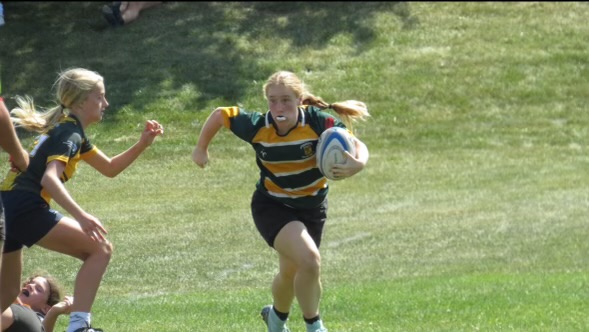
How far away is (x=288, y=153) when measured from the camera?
7.36 meters

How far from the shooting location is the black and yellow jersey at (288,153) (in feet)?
24.2

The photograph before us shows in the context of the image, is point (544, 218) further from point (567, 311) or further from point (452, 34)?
point (452, 34)

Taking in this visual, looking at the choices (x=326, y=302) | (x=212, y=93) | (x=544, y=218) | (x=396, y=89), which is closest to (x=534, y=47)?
(x=396, y=89)

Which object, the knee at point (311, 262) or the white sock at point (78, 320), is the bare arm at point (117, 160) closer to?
the white sock at point (78, 320)

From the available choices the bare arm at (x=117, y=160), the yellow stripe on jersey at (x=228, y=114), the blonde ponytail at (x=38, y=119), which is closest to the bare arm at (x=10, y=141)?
the blonde ponytail at (x=38, y=119)

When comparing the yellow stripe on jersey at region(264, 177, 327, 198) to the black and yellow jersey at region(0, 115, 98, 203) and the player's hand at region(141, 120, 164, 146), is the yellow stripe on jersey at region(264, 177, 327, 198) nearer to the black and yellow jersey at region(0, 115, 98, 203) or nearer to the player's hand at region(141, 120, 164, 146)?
the player's hand at region(141, 120, 164, 146)

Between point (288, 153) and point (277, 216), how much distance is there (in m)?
0.39

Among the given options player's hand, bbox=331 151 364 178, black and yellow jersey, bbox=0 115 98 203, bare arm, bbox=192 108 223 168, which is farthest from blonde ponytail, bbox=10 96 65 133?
player's hand, bbox=331 151 364 178

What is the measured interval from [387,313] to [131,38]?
14.8 metres

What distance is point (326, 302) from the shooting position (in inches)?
374

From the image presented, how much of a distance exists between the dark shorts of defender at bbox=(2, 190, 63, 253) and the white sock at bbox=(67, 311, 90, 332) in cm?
46

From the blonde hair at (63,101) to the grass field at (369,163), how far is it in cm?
184

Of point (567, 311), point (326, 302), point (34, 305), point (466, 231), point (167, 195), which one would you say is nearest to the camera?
point (34, 305)

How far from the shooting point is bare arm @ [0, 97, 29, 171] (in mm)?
5637
